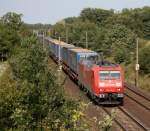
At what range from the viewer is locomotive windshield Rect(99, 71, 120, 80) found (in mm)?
30266

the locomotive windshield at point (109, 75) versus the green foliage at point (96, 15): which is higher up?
the green foliage at point (96, 15)

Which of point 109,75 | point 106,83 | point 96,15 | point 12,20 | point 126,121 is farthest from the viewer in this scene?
point 96,15

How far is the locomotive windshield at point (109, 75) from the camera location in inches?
1192

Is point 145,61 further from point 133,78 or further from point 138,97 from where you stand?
point 138,97

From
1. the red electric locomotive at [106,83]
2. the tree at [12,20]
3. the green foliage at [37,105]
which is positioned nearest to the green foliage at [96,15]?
the tree at [12,20]

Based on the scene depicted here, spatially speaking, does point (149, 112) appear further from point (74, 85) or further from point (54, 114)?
point (54, 114)

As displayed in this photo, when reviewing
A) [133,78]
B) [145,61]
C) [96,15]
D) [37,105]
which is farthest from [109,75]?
[96,15]

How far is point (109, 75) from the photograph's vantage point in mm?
30359

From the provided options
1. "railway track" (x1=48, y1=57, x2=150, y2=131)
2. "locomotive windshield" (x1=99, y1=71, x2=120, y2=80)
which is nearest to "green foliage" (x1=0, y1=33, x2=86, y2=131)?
"railway track" (x1=48, y1=57, x2=150, y2=131)

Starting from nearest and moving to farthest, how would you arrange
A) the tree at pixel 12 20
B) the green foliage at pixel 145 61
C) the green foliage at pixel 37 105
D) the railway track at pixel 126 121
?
the green foliage at pixel 37 105 → the railway track at pixel 126 121 → the green foliage at pixel 145 61 → the tree at pixel 12 20

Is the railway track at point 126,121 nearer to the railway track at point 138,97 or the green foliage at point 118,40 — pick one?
the railway track at point 138,97

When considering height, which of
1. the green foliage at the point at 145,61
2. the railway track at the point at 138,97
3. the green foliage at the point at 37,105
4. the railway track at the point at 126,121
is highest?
the green foliage at the point at 37,105

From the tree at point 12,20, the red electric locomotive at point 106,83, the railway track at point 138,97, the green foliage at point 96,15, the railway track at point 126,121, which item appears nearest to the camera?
the railway track at point 126,121

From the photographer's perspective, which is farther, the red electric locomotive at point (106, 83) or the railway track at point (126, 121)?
the red electric locomotive at point (106, 83)
